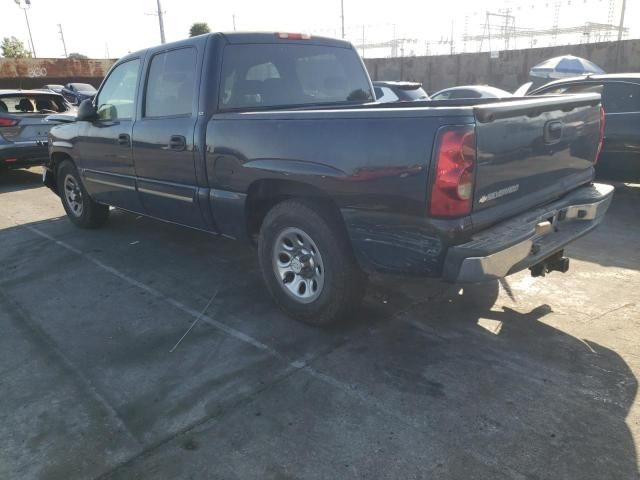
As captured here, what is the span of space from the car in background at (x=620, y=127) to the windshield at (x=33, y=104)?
30.3 ft

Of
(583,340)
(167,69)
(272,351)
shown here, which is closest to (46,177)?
(167,69)

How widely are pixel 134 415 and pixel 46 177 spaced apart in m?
5.14

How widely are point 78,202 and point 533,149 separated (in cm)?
525

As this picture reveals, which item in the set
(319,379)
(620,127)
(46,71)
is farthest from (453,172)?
(46,71)

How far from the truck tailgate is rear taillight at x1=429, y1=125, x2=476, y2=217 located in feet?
0.20

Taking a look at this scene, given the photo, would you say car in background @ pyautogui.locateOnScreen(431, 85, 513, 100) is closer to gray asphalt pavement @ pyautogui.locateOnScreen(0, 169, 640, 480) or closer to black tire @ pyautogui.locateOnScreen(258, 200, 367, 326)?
gray asphalt pavement @ pyautogui.locateOnScreen(0, 169, 640, 480)

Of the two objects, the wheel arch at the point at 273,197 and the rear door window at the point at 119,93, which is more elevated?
the rear door window at the point at 119,93

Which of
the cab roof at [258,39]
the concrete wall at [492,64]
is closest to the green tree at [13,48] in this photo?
the concrete wall at [492,64]

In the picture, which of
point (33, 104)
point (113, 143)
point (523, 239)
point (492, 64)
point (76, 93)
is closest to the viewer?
point (523, 239)

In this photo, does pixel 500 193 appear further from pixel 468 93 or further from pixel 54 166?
pixel 468 93

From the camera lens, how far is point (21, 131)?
353 inches

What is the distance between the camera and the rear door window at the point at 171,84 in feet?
13.1

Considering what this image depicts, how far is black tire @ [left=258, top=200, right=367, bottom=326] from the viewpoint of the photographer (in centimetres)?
320

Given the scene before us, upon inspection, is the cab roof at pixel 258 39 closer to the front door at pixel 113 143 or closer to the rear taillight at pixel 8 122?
the front door at pixel 113 143
